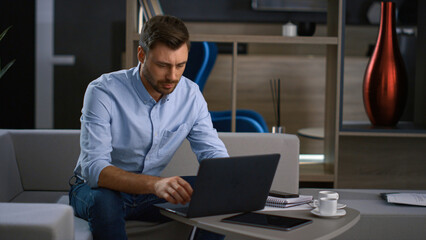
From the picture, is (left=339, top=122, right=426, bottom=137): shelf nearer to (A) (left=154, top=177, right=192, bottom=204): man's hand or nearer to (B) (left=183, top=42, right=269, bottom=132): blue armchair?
(B) (left=183, top=42, right=269, bottom=132): blue armchair

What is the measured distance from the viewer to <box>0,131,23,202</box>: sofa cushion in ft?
7.36

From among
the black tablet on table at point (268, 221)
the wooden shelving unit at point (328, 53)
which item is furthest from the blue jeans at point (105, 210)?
the wooden shelving unit at point (328, 53)

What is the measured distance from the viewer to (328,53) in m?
3.31

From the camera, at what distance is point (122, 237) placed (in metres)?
1.68

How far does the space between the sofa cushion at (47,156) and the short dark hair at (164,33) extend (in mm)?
749

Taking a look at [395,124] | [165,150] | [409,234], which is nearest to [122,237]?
[165,150]

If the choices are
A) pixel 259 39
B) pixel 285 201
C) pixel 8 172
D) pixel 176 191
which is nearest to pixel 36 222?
pixel 176 191

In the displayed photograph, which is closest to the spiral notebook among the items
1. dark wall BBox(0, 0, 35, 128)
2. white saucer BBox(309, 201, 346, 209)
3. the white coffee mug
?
white saucer BBox(309, 201, 346, 209)

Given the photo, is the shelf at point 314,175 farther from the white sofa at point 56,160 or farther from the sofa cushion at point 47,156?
the sofa cushion at point 47,156

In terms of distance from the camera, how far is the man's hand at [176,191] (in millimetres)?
1506

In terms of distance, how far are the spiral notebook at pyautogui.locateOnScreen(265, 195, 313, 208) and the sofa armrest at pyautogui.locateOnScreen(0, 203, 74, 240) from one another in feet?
1.96

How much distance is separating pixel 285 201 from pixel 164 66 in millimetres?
594

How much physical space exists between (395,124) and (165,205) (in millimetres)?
1962

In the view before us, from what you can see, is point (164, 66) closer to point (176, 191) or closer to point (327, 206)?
point (176, 191)
